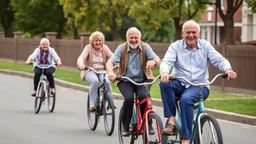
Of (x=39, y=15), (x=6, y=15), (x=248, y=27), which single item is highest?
(x=6, y=15)

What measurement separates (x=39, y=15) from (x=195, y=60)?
4675 centimetres


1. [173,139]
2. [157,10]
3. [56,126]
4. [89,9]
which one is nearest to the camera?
[173,139]

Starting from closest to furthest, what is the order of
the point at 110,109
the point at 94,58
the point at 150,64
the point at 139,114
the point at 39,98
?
the point at 139,114
the point at 150,64
the point at 110,109
the point at 94,58
the point at 39,98

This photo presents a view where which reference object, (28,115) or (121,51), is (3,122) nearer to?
(28,115)

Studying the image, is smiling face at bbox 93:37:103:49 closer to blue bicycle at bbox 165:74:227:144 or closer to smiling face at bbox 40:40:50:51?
smiling face at bbox 40:40:50:51

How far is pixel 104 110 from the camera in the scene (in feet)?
41.0

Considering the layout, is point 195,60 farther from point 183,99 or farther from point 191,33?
point 183,99

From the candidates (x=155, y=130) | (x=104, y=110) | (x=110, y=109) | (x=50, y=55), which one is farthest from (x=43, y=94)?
(x=155, y=130)

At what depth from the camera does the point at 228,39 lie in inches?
1276

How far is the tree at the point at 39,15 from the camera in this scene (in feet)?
177

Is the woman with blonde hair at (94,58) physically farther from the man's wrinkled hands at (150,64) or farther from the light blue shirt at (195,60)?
the light blue shirt at (195,60)

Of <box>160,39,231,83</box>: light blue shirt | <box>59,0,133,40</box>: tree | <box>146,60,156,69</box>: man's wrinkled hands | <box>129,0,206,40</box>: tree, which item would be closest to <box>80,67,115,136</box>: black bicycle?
<box>146,60,156,69</box>: man's wrinkled hands

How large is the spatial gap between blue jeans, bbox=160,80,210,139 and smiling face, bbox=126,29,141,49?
1779 millimetres

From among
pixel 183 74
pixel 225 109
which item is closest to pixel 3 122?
pixel 225 109
